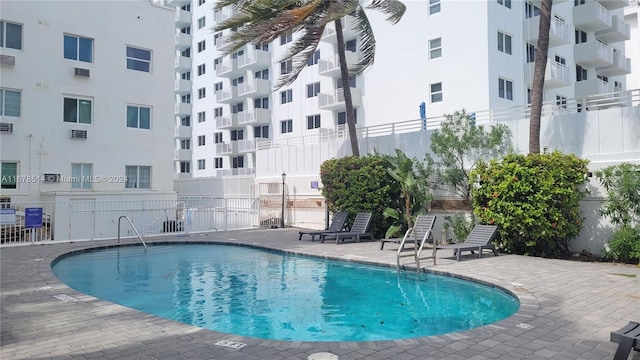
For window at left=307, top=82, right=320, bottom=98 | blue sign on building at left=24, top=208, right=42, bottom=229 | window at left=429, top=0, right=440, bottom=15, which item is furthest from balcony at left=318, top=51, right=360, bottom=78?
blue sign on building at left=24, top=208, right=42, bottom=229

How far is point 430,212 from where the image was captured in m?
16.4

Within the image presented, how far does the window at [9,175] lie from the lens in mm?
19188

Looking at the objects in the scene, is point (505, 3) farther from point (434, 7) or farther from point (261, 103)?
point (261, 103)

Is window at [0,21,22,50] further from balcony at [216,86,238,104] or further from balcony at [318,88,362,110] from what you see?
balcony at [216,86,238,104]

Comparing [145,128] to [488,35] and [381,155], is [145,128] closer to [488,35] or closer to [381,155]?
[381,155]

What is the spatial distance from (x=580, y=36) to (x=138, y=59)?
2820 centimetres

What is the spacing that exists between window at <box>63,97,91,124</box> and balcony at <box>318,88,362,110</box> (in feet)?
47.2

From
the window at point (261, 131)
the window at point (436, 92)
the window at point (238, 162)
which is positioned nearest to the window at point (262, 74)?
the window at point (261, 131)

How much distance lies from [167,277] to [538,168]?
31.9 ft

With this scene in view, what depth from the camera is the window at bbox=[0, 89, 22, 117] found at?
19484 mm

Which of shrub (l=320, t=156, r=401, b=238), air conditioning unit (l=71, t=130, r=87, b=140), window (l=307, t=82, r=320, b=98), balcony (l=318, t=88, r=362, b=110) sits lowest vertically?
shrub (l=320, t=156, r=401, b=238)

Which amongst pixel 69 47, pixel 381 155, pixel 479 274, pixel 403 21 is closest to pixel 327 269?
pixel 479 274

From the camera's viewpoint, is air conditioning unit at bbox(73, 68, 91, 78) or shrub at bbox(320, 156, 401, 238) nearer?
shrub at bbox(320, 156, 401, 238)

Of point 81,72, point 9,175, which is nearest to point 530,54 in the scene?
point 81,72
